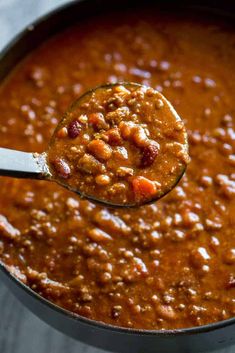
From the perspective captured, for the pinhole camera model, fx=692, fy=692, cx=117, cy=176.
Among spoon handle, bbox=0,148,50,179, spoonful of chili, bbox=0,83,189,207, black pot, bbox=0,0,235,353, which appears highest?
spoonful of chili, bbox=0,83,189,207

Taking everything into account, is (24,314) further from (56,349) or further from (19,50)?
(19,50)

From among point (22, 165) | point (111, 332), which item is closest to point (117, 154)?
point (22, 165)

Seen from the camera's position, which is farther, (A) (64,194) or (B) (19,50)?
(B) (19,50)

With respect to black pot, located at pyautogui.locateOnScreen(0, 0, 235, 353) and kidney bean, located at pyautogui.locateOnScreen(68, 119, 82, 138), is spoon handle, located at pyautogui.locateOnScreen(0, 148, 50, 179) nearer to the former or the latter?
kidney bean, located at pyautogui.locateOnScreen(68, 119, 82, 138)

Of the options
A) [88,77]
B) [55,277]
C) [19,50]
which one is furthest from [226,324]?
[19,50]

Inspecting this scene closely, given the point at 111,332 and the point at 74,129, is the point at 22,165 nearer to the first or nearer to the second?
the point at 74,129

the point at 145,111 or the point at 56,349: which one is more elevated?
the point at 145,111

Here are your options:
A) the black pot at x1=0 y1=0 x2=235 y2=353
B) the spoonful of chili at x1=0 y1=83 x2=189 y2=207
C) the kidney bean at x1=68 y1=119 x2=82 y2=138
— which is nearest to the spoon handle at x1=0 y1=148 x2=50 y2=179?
the spoonful of chili at x1=0 y1=83 x2=189 y2=207
